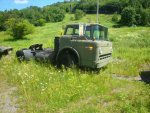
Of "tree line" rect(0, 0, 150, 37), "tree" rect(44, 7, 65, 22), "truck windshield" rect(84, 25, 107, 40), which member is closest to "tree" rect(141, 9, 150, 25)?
"tree line" rect(0, 0, 150, 37)

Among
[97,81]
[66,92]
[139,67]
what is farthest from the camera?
[139,67]

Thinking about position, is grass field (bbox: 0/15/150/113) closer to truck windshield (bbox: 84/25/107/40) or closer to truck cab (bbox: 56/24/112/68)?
truck cab (bbox: 56/24/112/68)

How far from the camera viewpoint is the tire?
1334 cm

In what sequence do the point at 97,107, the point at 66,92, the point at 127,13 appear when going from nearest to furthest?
1. the point at 97,107
2. the point at 66,92
3. the point at 127,13

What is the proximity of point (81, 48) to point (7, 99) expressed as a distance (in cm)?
424

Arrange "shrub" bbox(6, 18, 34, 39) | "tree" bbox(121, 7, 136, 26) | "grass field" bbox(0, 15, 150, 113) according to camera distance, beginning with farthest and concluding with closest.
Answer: "tree" bbox(121, 7, 136, 26), "shrub" bbox(6, 18, 34, 39), "grass field" bbox(0, 15, 150, 113)

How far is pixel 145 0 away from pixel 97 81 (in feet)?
407

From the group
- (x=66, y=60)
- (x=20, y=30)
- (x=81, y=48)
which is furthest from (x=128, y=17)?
(x=81, y=48)

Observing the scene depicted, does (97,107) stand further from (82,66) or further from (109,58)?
(109,58)

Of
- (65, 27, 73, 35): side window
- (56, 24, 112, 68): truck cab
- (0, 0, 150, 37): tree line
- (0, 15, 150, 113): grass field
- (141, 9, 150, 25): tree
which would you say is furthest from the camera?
(141, 9, 150, 25): tree

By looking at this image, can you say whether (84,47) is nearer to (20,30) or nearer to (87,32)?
(87,32)

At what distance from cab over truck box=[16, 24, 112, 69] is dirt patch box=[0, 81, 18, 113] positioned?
2.89m

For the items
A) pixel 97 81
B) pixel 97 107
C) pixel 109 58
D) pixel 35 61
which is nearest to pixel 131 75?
pixel 109 58

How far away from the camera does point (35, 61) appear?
14.8 m
